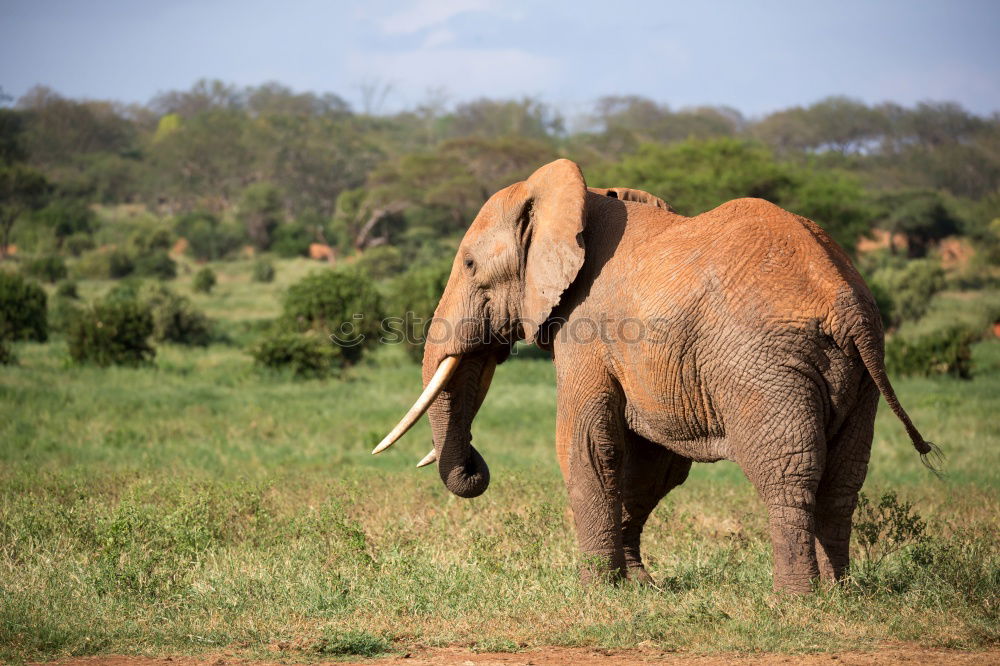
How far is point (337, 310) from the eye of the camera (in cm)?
1944

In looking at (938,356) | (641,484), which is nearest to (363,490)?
(641,484)

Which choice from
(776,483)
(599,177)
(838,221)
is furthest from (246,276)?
(776,483)

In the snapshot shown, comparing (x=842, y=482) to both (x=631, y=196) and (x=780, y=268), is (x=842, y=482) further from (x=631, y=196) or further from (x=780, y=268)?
(x=631, y=196)

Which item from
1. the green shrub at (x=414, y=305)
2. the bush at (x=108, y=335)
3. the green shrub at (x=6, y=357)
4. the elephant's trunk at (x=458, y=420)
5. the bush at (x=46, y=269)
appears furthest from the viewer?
the bush at (x=46, y=269)

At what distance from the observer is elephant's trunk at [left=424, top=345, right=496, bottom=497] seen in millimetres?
6305

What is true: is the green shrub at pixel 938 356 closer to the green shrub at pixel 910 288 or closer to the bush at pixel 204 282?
the green shrub at pixel 910 288

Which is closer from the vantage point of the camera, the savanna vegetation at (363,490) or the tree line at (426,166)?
the savanna vegetation at (363,490)

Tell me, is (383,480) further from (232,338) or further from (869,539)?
(232,338)

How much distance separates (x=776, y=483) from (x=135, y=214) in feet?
164

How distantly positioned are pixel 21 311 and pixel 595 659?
57.4ft

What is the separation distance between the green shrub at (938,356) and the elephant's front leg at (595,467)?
1302cm

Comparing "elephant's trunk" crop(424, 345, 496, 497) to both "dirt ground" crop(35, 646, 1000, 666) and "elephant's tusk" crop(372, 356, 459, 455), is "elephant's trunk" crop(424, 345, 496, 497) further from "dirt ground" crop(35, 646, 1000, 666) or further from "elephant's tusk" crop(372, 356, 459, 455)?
"dirt ground" crop(35, 646, 1000, 666)

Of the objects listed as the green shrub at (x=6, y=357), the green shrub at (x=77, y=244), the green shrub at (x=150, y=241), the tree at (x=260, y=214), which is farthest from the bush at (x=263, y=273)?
the green shrub at (x=6, y=357)

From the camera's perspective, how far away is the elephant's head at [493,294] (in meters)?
5.65
